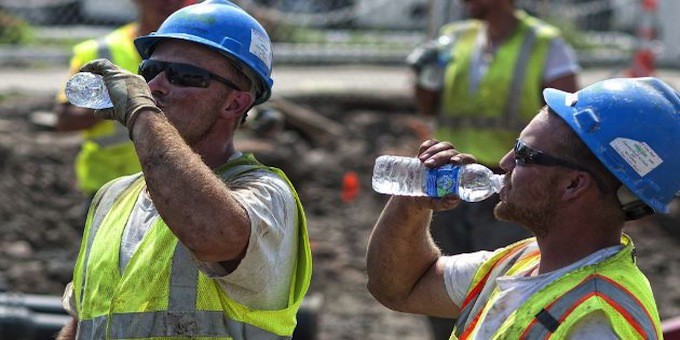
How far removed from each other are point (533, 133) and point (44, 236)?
601 centimetres

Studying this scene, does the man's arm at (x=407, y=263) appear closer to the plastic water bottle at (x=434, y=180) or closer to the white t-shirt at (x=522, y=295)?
the plastic water bottle at (x=434, y=180)

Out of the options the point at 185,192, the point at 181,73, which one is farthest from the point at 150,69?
the point at 185,192

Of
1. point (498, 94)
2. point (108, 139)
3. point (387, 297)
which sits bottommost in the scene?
point (108, 139)

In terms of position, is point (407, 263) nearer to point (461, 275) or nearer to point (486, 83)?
point (461, 275)

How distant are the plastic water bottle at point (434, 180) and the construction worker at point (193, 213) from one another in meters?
0.28

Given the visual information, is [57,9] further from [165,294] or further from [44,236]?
[165,294]

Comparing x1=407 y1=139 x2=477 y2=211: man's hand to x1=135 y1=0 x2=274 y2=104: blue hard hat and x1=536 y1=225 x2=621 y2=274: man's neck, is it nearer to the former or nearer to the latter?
x1=536 y1=225 x2=621 y2=274: man's neck

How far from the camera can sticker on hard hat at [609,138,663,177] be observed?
11.5 feet

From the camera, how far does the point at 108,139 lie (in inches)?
267

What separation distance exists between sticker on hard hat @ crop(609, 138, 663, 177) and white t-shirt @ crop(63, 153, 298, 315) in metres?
0.93

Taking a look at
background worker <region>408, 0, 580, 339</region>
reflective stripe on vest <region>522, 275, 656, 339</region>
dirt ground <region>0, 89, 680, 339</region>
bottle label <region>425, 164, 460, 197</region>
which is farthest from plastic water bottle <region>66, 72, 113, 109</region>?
dirt ground <region>0, 89, 680, 339</region>

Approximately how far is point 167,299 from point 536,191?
3.39ft

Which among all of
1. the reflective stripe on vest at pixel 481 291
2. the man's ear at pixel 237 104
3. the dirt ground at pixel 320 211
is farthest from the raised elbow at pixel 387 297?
the dirt ground at pixel 320 211

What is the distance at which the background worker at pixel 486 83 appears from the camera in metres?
6.97
